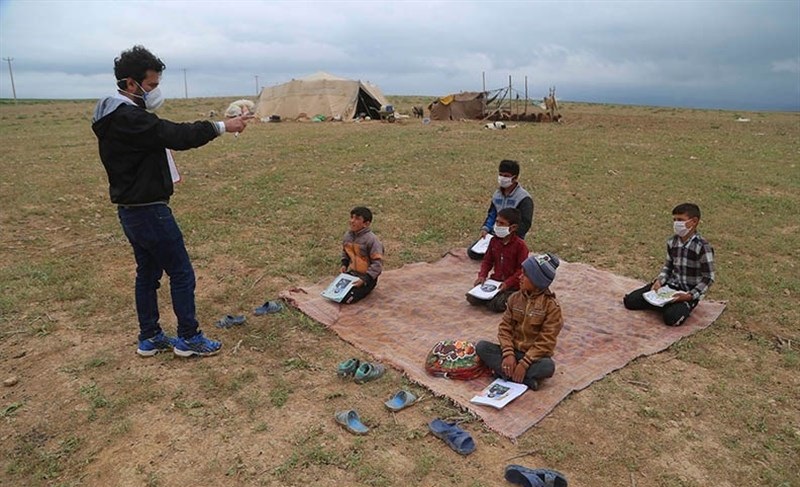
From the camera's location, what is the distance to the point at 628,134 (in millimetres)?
16781

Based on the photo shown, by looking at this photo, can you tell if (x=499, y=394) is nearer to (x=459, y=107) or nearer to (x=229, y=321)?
(x=229, y=321)

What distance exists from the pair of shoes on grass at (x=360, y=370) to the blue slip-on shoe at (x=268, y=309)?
1207mm

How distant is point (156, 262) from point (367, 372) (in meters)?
1.68

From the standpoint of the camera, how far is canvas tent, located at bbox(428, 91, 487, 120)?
75.0ft

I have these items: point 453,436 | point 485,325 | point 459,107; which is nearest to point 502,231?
point 485,325

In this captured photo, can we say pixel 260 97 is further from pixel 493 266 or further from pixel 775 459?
pixel 775 459

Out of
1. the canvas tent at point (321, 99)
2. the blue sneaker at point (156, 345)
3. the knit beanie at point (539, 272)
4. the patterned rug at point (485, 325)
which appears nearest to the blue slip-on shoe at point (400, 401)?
the patterned rug at point (485, 325)

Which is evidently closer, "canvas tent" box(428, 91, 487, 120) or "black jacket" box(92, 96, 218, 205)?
"black jacket" box(92, 96, 218, 205)

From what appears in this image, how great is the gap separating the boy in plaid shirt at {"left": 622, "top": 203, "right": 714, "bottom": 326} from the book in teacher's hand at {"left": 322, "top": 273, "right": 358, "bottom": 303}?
2.52 metres

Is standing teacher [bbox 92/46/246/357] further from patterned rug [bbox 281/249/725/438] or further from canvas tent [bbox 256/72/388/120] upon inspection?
canvas tent [bbox 256/72/388/120]

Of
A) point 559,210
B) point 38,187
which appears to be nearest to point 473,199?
point 559,210

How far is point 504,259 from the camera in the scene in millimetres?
5035

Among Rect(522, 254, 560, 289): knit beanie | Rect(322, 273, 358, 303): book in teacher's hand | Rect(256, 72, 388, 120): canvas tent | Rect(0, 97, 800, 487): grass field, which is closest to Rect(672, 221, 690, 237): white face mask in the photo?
Rect(0, 97, 800, 487): grass field

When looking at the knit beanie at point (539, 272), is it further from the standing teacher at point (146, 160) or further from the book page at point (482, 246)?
the book page at point (482, 246)
